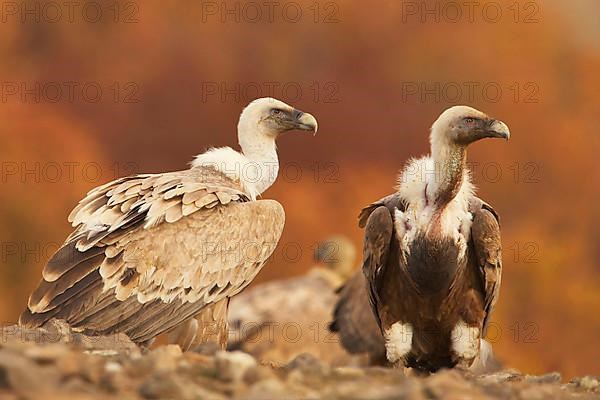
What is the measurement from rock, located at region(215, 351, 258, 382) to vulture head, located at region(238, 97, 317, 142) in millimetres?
4493

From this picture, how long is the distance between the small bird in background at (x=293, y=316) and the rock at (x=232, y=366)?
7.02 m

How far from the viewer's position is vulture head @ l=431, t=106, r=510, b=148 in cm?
848

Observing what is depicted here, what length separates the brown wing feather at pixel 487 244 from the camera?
28.5 feet

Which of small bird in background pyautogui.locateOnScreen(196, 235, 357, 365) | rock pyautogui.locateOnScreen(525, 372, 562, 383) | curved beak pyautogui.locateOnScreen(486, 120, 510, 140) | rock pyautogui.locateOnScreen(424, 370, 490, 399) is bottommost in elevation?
small bird in background pyautogui.locateOnScreen(196, 235, 357, 365)

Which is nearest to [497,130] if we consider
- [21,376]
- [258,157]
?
[258,157]

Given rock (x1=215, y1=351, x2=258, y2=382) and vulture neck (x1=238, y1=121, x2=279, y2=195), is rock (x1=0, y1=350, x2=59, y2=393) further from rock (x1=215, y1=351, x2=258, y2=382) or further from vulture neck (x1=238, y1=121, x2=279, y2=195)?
vulture neck (x1=238, y1=121, x2=279, y2=195)

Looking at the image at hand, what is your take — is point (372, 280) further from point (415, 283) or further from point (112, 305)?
point (112, 305)

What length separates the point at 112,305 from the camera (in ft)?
28.1

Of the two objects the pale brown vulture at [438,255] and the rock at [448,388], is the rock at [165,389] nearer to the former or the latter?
the rock at [448,388]

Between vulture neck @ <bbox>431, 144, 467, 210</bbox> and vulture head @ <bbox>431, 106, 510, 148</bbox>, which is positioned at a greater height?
vulture head @ <bbox>431, 106, 510, 148</bbox>

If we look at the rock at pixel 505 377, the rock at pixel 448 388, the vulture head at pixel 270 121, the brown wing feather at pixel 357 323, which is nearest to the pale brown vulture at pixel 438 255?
the rock at pixel 505 377

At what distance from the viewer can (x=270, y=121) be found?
10367 millimetres

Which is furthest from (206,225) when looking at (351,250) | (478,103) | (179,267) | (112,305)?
(478,103)

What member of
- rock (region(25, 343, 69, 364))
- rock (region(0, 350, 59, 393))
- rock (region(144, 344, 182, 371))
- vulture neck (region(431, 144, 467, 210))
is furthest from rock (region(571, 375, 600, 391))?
rock (region(0, 350, 59, 393))
